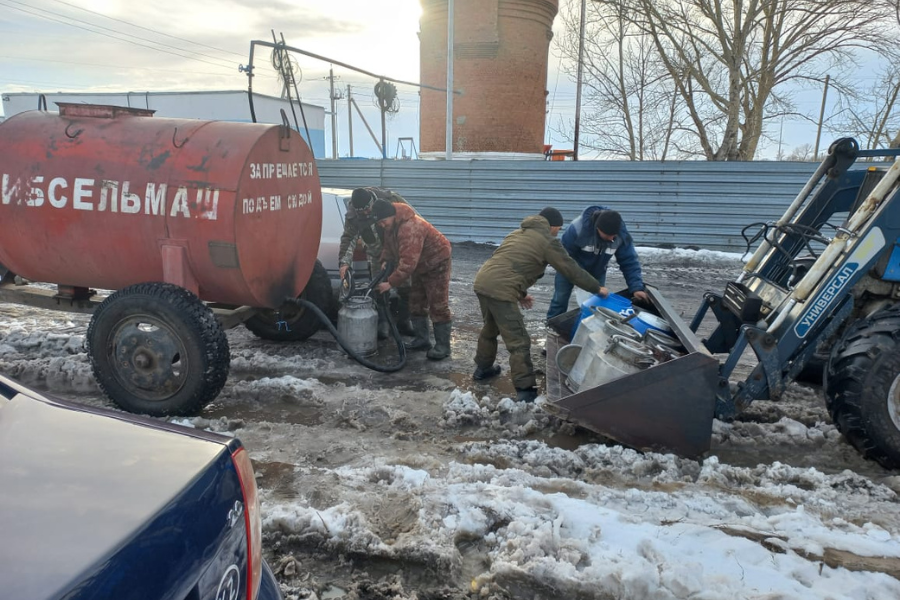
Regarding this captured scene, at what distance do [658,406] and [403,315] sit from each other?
3.36 metres

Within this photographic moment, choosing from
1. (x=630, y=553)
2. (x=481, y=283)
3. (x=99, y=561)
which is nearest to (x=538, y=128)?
(x=481, y=283)

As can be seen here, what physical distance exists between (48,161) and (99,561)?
4.19m

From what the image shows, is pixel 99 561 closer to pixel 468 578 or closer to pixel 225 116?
pixel 468 578

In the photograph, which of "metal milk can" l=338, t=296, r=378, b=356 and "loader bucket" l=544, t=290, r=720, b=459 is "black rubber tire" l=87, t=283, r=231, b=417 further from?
"loader bucket" l=544, t=290, r=720, b=459

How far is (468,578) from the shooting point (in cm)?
265

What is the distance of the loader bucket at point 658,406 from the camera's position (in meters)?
3.47

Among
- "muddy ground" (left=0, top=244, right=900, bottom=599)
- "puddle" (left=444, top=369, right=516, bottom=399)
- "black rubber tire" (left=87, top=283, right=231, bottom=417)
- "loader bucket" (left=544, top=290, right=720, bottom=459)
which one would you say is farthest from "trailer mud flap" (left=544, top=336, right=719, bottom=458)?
"black rubber tire" (left=87, top=283, right=231, bottom=417)

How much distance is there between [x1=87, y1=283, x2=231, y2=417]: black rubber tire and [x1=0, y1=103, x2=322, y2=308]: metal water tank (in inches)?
12.2

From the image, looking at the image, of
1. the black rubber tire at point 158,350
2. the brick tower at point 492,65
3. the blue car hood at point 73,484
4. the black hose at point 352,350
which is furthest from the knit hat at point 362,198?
the brick tower at point 492,65

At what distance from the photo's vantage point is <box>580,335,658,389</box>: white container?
3703 mm

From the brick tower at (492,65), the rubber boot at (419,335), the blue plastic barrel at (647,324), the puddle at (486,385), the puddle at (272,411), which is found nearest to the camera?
the blue plastic barrel at (647,324)

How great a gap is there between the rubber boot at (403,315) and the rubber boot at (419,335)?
0.55 feet

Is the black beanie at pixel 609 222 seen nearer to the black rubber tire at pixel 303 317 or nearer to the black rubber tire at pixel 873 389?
the black rubber tire at pixel 873 389

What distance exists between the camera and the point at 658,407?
356 centimetres
